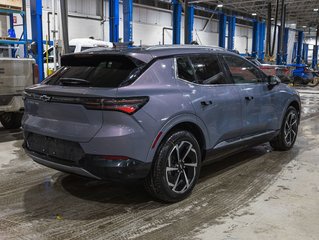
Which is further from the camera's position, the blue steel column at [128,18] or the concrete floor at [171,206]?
the blue steel column at [128,18]

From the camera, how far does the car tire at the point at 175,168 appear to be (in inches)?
141

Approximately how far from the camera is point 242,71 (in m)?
4.92

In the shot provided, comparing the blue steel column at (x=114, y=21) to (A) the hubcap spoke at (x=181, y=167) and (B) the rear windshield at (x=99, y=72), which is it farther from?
Answer: (A) the hubcap spoke at (x=181, y=167)

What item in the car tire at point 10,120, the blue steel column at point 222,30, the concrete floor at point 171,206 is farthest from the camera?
the blue steel column at point 222,30

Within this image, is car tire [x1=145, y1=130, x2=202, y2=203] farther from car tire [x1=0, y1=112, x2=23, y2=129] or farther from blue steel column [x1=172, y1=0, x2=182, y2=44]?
blue steel column [x1=172, y1=0, x2=182, y2=44]

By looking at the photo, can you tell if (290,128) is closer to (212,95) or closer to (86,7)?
(212,95)

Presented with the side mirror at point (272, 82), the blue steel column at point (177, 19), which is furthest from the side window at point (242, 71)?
the blue steel column at point (177, 19)

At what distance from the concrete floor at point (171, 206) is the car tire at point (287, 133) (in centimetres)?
61

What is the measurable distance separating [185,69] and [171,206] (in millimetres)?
1447

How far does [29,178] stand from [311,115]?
26.6 feet

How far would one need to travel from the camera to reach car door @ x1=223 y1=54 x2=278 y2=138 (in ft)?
15.4

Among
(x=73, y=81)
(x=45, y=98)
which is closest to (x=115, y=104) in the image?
(x=73, y=81)

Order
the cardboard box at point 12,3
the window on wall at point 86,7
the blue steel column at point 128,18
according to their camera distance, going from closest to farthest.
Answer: the cardboard box at point 12,3
the blue steel column at point 128,18
the window on wall at point 86,7

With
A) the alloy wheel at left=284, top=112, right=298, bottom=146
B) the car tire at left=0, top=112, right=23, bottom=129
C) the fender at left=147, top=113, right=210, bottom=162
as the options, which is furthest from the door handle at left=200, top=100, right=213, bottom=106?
the car tire at left=0, top=112, right=23, bottom=129
